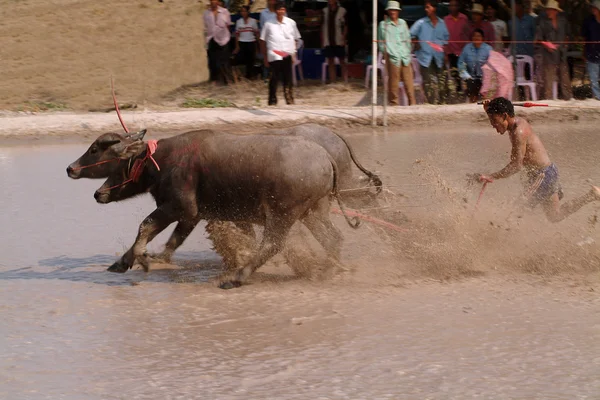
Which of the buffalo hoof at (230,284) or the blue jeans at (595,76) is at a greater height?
the blue jeans at (595,76)

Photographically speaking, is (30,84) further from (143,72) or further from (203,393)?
(203,393)

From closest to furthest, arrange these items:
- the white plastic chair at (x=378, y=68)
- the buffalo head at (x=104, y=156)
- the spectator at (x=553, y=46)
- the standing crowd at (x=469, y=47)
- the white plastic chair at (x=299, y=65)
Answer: the buffalo head at (x=104, y=156) → the standing crowd at (x=469, y=47) → the spectator at (x=553, y=46) → the white plastic chair at (x=378, y=68) → the white plastic chair at (x=299, y=65)

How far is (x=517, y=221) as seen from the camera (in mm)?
8648

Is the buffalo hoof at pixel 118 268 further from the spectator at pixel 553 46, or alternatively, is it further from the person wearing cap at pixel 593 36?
the person wearing cap at pixel 593 36

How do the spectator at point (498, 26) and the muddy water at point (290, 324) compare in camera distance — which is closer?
the muddy water at point (290, 324)

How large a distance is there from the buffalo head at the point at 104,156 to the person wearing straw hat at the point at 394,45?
8054 millimetres

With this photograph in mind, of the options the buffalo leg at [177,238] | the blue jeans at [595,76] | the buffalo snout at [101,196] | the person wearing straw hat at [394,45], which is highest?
the person wearing straw hat at [394,45]

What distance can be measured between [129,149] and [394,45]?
8.27 m

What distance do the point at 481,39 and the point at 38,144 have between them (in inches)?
261

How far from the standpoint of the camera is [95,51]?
70.0 feet

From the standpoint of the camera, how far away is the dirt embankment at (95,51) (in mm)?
18688

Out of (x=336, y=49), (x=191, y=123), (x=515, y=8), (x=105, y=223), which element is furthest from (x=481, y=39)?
(x=105, y=223)

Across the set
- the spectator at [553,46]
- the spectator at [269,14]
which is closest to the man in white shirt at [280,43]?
the spectator at [269,14]

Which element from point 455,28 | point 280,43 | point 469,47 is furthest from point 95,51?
point 469,47
